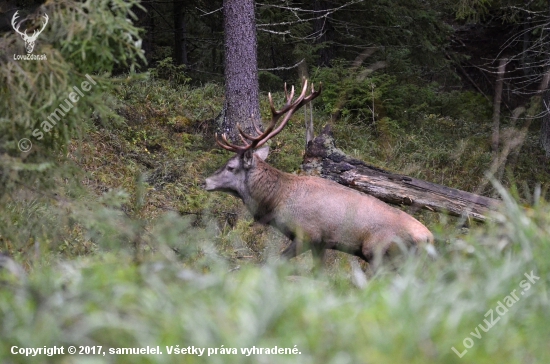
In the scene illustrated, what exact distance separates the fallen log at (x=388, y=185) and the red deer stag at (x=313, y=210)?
3.09ft

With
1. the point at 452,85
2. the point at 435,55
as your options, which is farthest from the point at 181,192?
the point at 452,85

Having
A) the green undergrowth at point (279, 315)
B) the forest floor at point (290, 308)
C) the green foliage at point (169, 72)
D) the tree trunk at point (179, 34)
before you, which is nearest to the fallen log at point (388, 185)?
the forest floor at point (290, 308)

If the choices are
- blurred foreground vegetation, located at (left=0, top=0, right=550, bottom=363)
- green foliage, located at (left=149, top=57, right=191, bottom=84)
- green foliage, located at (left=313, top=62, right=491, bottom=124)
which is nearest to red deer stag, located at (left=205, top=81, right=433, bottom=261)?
blurred foreground vegetation, located at (left=0, top=0, right=550, bottom=363)

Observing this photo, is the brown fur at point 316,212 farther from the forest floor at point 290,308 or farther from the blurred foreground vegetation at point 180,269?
the forest floor at point 290,308

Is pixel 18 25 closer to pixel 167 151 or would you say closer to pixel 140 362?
pixel 140 362

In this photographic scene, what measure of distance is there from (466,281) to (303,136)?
10.1 metres

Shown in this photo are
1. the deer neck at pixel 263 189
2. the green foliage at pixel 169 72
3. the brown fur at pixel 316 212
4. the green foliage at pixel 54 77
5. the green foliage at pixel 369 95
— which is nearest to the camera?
the green foliage at pixel 54 77

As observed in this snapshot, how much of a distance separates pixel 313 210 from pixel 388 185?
1.41 m

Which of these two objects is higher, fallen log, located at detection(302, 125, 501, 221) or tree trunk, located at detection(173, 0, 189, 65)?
tree trunk, located at detection(173, 0, 189, 65)

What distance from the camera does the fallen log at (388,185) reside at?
8836 mm

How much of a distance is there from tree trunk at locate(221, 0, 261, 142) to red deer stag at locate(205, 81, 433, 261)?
3.33 m

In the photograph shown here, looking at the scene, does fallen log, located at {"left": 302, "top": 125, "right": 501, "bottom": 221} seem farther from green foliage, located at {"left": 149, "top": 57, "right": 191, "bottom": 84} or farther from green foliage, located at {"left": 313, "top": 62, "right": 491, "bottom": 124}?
green foliage, located at {"left": 149, "top": 57, "right": 191, "bottom": 84}

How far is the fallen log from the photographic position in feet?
29.0

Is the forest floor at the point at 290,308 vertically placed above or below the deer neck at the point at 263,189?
above
